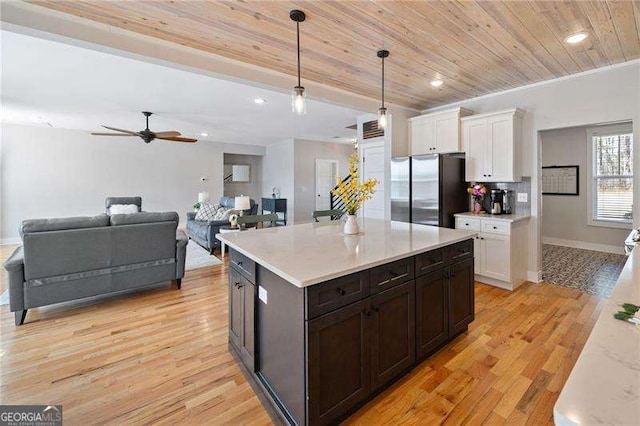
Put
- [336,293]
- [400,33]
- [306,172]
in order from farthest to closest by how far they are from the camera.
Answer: [306,172], [400,33], [336,293]

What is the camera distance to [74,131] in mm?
7219

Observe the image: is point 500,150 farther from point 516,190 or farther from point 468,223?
point 468,223

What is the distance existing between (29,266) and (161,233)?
3.91ft

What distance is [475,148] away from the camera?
160 inches

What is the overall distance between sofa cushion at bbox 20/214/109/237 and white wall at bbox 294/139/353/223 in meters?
6.05

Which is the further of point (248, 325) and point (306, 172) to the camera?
point (306, 172)

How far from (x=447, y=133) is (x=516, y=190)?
1.26m

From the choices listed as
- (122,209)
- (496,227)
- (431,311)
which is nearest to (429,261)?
(431,311)

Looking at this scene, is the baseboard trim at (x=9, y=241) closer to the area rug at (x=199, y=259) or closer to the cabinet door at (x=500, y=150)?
the area rug at (x=199, y=259)

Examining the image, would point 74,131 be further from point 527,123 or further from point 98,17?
point 527,123

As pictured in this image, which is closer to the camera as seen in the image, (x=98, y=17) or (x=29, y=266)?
(x=98, y=17)

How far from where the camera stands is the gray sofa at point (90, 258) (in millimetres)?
2842

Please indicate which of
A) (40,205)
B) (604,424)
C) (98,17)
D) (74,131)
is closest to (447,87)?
(98,17)

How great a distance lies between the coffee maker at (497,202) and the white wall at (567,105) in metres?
0.37
